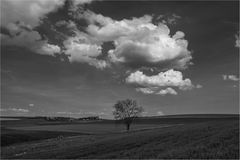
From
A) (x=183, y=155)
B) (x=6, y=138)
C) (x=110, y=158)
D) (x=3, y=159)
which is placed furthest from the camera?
(x=6, y=138)

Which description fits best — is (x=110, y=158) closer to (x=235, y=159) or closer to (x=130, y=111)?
(x=235, y=159)

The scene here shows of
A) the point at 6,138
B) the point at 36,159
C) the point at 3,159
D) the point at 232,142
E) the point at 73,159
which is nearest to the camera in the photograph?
the point at 232,142

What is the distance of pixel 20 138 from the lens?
270 feet

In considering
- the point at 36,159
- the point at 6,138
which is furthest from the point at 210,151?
the point at 6,138

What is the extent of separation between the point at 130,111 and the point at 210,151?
8221 cm

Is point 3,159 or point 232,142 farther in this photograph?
point 3,159

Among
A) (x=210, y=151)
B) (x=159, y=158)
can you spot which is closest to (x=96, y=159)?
(x=159, y=158)

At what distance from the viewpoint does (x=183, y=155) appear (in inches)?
785

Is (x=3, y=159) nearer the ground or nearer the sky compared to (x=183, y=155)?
nearer the ground

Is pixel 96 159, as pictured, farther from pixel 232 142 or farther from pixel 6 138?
pixel 6 138

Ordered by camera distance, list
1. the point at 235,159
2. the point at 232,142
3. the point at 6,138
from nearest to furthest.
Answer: the point at 235,159 → the point at 232,142 → the point at 6,138

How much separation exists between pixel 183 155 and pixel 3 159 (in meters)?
28.2

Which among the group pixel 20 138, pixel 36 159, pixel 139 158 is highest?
pixel 139 158

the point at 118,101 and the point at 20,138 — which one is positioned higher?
the point at 118,101
